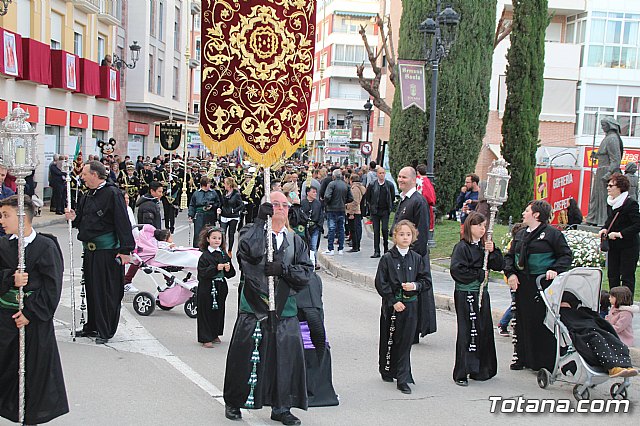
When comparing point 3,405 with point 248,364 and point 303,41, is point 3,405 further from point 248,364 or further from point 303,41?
point 303,41

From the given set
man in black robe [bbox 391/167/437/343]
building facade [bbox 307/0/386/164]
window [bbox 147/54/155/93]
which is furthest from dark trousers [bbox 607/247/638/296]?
building facade [bbox 307/0/386/164]

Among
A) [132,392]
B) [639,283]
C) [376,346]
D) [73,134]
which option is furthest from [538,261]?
[73,134]

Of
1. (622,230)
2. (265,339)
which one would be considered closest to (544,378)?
(265,339)

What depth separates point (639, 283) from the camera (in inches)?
506

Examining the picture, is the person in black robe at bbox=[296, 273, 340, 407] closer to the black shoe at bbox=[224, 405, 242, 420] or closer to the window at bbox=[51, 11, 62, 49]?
the black shoe at bbox=[224, 405, 242, 420]

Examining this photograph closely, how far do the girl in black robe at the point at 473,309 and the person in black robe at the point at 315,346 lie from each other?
1.62m

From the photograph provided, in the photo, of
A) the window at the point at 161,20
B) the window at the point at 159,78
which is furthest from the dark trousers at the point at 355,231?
the window at the point at 161,20

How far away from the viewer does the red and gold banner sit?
20.9 ft

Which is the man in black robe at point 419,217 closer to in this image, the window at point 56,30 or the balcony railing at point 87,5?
the window at point 56,30

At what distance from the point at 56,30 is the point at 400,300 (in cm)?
2500

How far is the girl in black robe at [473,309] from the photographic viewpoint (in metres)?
7.37

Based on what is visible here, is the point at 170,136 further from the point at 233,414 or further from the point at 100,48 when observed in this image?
the point at 233,414

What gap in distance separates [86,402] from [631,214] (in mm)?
7316

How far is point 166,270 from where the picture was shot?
1037 centimetres
